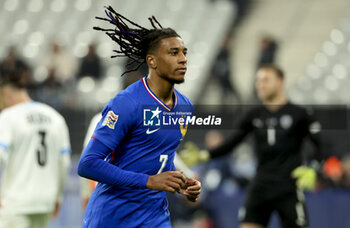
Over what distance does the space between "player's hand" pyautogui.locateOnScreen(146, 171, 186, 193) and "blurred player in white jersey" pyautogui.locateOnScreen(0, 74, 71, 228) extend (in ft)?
9.79

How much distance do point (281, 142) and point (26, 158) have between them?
2.85m

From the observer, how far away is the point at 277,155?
23.1ft

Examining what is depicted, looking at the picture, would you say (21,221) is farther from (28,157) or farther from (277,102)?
(277,102)

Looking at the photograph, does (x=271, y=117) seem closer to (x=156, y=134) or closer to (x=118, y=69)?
(x=156, y=134)

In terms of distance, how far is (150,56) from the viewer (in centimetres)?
413

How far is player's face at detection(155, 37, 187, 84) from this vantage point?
13.0ft

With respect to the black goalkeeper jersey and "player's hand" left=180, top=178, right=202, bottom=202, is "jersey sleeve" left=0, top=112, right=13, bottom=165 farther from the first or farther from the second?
"player's hand" left=180, top=178, right=202, bottom=202

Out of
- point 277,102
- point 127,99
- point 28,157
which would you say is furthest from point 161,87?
point 277,102

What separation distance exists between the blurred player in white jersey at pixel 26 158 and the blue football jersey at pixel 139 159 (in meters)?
2.57

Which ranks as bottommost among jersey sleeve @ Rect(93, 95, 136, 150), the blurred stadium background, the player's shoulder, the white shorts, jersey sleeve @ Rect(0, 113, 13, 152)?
the white shorts

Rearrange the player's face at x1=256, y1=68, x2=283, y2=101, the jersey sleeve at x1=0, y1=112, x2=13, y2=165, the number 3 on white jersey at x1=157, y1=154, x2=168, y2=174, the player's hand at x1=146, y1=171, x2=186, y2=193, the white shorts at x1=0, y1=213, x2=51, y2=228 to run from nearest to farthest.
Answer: the player's hand at x1=146, y1=171, x2=186, y2=193, the number 3 on white jersey at x1=157, y1=154, x2=168, y2=174, the jersey sleeve at x1=0, y1=112, x2=13, y2=165, the white shorts at x1=0, y1=213, x2=51, y2=228, the player's face at x1=256, y1=68, x2=283, y2=101

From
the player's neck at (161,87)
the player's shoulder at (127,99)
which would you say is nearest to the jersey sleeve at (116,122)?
the player's shoulder at (127,99)

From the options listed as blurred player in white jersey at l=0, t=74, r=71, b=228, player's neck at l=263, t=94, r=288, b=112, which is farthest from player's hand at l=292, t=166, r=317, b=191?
blurred player in white jersey at l=0, t=74, r=71, b=228

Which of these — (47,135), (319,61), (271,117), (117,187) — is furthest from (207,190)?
(319,61)
